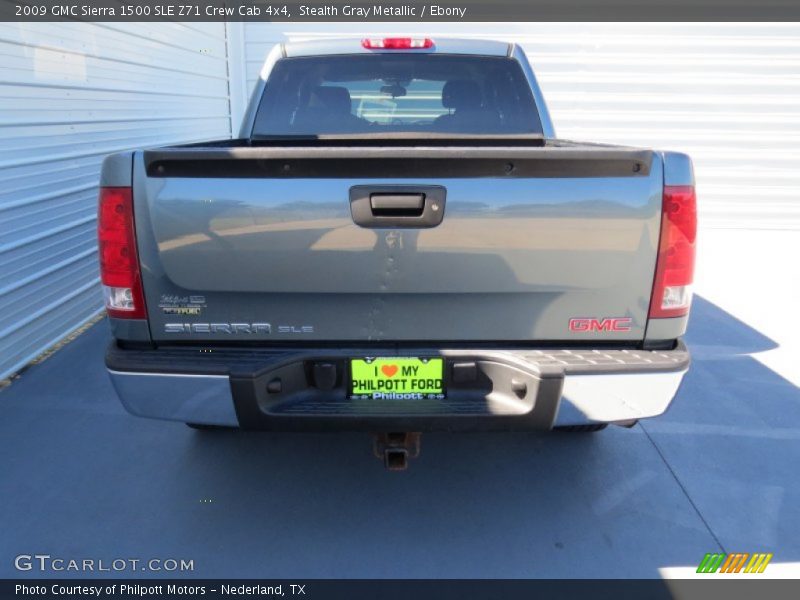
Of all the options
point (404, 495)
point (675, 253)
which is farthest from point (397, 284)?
point (404, 495)

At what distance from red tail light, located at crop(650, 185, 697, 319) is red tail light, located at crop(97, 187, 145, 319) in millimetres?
1801

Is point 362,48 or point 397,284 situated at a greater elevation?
point 362,48

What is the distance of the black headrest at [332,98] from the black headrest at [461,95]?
584mm

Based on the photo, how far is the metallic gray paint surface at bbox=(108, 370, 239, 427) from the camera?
2.10 metres

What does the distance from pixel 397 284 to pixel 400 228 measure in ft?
0.63

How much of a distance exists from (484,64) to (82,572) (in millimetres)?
3218

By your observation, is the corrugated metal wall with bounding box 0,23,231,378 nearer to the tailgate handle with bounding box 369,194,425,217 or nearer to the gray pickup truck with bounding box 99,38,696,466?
the gray pickup truck with bounding box 99,38,696,466

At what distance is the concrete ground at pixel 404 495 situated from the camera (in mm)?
2400

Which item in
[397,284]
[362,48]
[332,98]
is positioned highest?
[362,48]

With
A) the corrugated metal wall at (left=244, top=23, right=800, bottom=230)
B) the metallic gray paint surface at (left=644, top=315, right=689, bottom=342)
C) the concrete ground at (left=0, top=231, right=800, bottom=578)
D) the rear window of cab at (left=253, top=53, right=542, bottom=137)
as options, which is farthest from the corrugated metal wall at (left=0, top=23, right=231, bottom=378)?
the metallic gray paint surface at (left=644, top=315, right=689, bottom=342)

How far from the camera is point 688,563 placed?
93.4 inches

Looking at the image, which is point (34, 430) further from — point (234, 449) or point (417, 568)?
point (417, 568)

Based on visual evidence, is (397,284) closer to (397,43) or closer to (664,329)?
(664,329)

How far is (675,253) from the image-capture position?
6.89 feet
